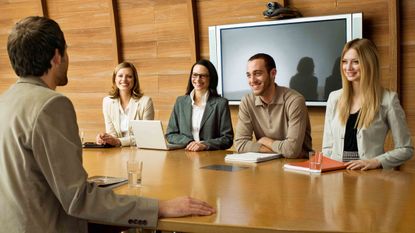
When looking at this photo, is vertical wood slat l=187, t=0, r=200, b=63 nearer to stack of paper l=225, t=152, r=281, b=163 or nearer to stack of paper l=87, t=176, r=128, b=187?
stack of paper l=225, t=152, r=281, b=163

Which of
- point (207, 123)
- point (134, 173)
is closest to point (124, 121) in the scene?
point (207, 123)

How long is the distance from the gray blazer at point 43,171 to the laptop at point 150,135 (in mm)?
1837

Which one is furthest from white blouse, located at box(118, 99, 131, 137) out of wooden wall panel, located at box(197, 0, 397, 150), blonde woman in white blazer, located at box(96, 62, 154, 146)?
wooden wall panel, located at box(197, 0, 397, 150)

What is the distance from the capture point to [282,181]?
254cm

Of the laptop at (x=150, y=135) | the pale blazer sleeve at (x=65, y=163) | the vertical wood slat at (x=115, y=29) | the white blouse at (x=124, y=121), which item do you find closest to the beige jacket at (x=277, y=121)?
the laptop at (x=150, y=135)

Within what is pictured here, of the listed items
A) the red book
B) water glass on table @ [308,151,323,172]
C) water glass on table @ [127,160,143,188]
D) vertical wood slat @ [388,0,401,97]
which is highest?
vertical wood slat @ [388,0,401,97]

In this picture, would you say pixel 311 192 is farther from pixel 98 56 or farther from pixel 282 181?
pixel 98 56

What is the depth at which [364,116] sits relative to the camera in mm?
3039

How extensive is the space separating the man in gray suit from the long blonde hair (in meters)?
1.47

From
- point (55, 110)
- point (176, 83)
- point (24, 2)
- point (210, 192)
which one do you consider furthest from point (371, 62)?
point (24, 2)

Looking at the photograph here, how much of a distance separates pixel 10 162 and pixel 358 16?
3.70 m

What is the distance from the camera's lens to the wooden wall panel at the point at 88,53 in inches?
262

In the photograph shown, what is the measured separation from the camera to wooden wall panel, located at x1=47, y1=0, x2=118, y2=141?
665 cm

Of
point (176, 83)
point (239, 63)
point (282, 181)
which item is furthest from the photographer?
point (176, 83)
